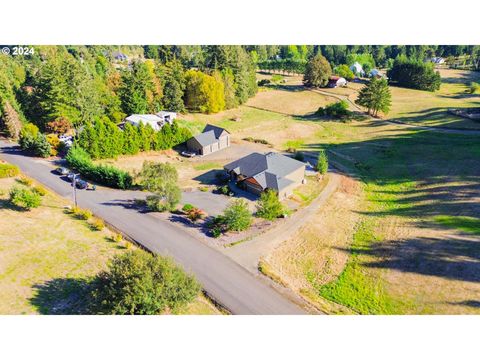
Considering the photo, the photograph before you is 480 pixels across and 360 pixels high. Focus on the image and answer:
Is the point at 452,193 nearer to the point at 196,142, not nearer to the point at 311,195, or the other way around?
the point at 311,195

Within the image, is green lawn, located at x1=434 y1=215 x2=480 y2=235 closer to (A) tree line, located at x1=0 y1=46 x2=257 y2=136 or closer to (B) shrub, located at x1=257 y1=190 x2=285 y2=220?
(B) shrub, located at x1=257 y1=190 x2=285 y2=220

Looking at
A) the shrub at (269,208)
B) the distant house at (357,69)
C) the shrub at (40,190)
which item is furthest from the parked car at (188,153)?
the distant house at (357,69)

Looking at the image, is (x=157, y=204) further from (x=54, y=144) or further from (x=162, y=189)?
(x=54, y=144)

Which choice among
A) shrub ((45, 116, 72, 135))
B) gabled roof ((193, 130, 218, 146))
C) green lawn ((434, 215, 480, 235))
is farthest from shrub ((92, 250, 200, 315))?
shrub ((45, 116, 72, 135))

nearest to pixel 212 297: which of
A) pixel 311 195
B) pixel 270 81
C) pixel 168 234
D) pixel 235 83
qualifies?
pixel 168 234

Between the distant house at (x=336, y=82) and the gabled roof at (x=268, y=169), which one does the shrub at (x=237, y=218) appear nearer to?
the gabled roof at (x=268, y=169)

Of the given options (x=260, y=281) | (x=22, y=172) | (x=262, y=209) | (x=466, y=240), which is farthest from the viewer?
(x=22, y=172)
